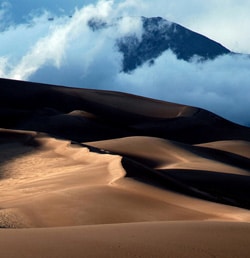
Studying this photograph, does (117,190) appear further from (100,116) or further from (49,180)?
(100,116)

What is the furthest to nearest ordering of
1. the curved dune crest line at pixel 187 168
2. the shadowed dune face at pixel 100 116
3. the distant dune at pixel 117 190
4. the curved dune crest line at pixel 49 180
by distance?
the shadowed dune face at pixel 100 116
the curved dune crest line at pixel 187 168
the curved dune crest line at pixel 49 180
the distant dune at pixel 117 190

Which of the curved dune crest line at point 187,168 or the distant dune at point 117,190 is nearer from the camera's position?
the distant dune at point 117,190

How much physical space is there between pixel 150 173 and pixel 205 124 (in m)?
28.5

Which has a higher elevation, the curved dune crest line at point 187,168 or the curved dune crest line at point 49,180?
the curved dune crest line at point 187,168

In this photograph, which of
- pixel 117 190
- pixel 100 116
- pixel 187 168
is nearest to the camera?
pixel 117 190

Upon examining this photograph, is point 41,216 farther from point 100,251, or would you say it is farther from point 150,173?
point 150,173

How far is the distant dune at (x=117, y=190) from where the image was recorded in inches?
230

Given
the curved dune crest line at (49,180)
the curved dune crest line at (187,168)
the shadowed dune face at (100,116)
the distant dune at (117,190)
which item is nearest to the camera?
the distant dune at (117,190)

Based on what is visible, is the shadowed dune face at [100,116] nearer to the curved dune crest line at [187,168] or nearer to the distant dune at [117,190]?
the distant dune at [117,190]

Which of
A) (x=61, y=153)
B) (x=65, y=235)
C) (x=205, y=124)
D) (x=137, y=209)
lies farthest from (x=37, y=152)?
(x=205, y=124)

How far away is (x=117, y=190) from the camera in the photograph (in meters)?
11.0

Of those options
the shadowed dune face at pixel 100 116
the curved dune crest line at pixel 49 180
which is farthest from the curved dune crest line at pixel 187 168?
the shadowed dune face at pixel 100 116

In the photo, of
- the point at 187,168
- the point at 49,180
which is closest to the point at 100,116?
the point at 187,168

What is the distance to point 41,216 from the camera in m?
8.91
